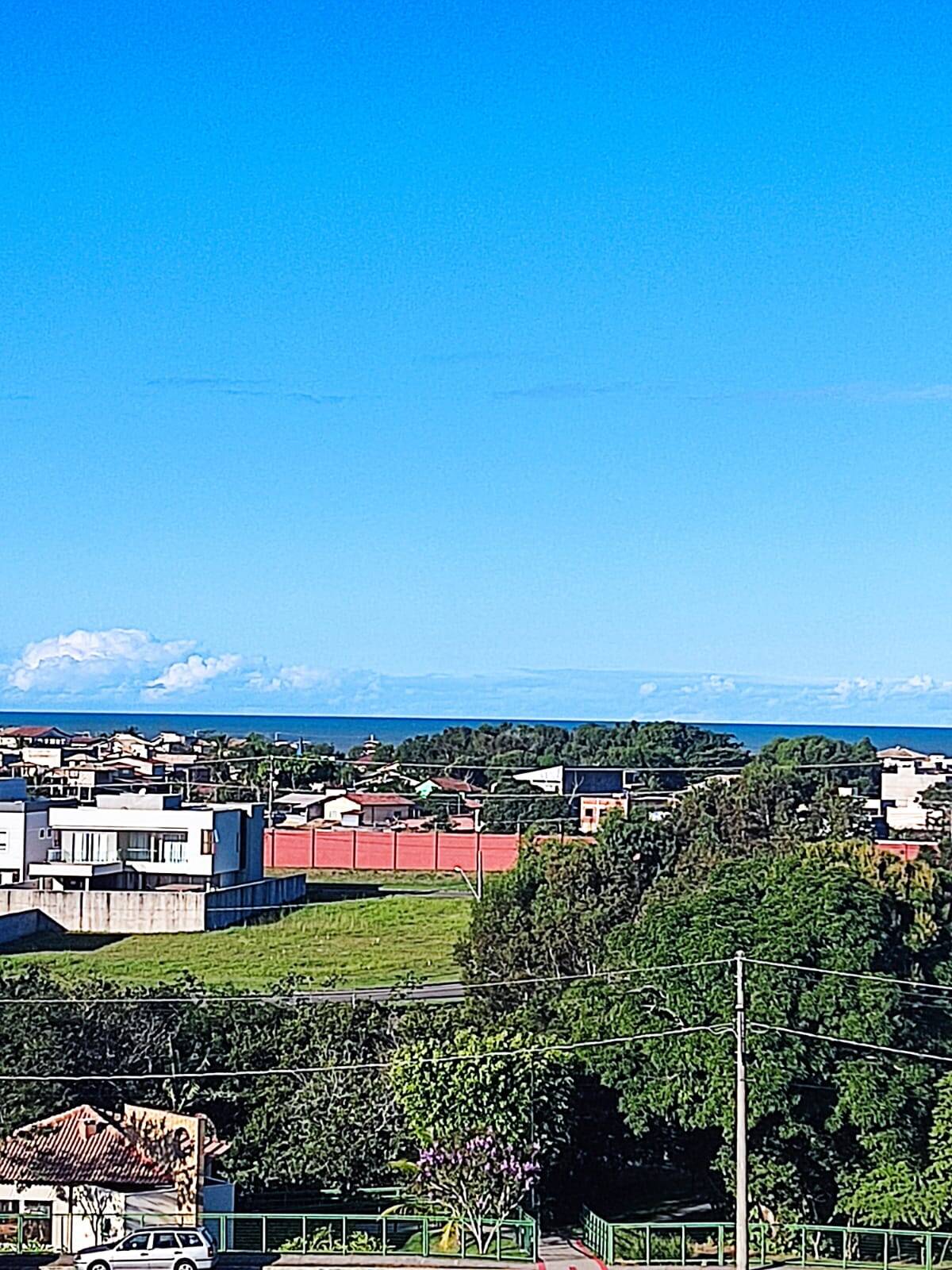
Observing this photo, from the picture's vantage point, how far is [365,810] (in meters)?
68.2

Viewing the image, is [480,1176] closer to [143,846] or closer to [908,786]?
[143,846]

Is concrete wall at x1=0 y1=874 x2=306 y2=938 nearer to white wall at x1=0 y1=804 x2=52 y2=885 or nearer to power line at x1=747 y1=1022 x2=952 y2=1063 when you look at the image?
white wall at x1=0 y1=804 x2=52 y2=885

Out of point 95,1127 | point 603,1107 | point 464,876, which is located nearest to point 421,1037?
point 603,1107

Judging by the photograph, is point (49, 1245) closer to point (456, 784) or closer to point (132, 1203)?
point (132, 1203)

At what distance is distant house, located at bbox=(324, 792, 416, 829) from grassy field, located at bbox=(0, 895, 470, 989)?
17032 mm

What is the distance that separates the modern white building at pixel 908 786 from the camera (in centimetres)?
6575

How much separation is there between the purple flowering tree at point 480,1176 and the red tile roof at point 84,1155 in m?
2.89

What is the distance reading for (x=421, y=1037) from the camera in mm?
25438

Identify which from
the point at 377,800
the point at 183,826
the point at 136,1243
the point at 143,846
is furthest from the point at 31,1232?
the point at 377,800

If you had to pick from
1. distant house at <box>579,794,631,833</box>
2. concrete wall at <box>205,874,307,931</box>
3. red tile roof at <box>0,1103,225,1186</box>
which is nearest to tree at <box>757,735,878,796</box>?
distant house at <box>579,794,631,833</box>

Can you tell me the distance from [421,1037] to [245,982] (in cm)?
1266

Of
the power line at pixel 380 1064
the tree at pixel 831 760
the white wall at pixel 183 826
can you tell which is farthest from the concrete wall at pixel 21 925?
the tree at pixel 831 760

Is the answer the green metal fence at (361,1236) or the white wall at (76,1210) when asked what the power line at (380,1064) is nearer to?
the green metal fence at (361,1236)

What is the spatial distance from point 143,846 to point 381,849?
1161 centimetres
